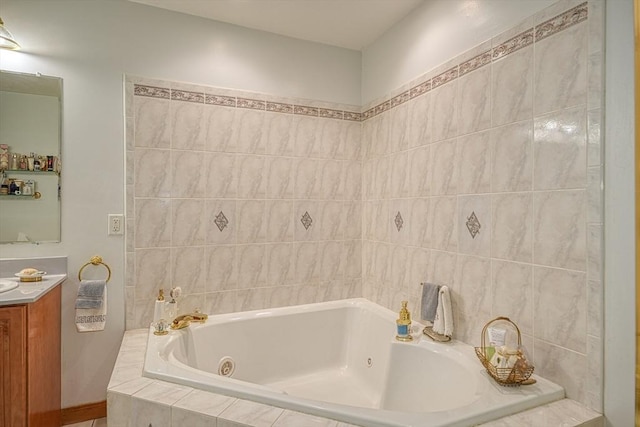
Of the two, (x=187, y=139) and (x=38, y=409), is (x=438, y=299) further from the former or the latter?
(x=38, y=409)

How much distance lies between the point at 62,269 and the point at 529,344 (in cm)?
240

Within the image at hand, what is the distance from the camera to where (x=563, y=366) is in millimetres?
1347

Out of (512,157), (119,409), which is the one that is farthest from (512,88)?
(119,409)

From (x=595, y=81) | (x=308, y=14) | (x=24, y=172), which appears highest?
(x=308, y=14)

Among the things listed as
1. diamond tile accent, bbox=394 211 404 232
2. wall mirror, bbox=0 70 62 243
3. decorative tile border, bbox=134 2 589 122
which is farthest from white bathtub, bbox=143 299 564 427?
decorative tile border, bbox=134 2 589 122

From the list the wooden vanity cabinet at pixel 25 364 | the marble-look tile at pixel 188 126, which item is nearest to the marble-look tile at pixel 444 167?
the marble-look tile at pixel 188 126

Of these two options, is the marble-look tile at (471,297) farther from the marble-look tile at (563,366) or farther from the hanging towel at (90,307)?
the hanging towel at (90,307)

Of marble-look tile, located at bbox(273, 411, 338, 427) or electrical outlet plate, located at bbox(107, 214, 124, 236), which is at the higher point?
electrical outlet plate, located at bbox(107, 214, 124, 236)

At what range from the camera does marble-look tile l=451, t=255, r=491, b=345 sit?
168 centimetres

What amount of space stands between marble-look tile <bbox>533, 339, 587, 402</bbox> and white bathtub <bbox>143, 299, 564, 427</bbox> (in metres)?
0.04

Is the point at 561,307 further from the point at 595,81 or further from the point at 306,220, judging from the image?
the point at 306,220

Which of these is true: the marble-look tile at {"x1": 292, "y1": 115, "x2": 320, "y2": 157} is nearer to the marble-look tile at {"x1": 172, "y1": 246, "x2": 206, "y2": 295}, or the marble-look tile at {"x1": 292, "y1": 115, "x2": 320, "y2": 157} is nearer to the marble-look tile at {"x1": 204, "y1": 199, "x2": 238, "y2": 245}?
the marble-look tile at {"x1": 204, "y1": 199, "x2": 238, "y2": 245}

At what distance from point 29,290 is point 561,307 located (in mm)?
2313

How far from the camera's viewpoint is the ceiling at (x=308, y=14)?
2.09 metres
